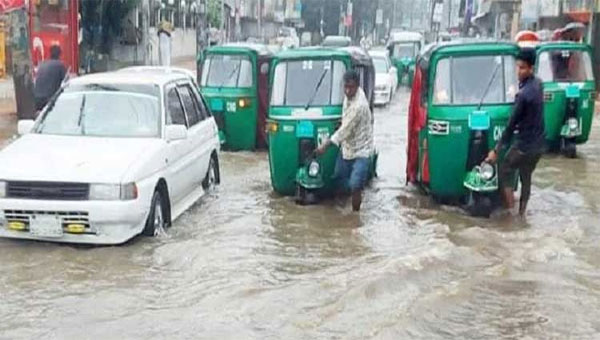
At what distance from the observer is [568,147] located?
15.3m

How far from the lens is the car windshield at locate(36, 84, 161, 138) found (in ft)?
30.2

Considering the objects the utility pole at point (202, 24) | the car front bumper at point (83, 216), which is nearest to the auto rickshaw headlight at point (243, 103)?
the car front bumper at point (83, 216)

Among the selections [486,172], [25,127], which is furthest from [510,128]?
[25,127]

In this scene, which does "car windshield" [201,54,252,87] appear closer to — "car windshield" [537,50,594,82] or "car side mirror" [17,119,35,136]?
"car windshield" [537,50,594,82]

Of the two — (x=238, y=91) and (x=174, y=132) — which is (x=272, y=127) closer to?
(x=174, y=132)

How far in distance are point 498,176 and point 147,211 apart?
13.4ft

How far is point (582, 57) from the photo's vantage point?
602 inches

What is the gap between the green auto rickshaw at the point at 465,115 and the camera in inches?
392

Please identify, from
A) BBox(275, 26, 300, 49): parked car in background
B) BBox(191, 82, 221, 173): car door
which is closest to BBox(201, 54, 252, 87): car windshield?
BBox(275, 26, 300, 49): parked car in background

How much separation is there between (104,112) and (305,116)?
257cm

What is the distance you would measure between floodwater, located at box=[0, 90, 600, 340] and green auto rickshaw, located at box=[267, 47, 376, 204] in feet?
1.13

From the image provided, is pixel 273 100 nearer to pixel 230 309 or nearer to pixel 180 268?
pixel 180 268

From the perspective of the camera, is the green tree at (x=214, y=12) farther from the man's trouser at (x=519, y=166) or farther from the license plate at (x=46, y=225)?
the license plate at (x=46, y=225)

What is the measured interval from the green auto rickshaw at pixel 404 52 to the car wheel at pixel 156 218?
2704cm
